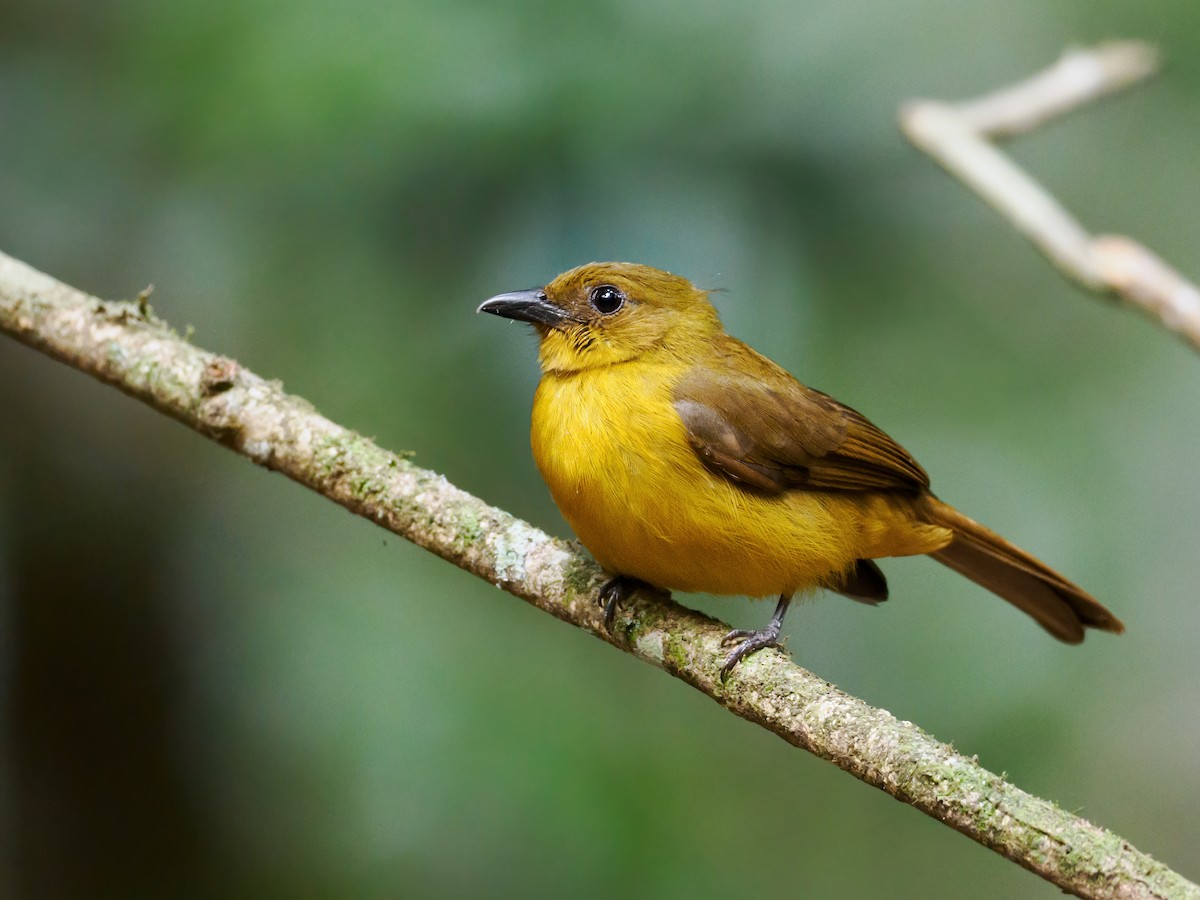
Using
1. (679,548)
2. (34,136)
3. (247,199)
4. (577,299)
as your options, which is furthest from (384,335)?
(679,548)

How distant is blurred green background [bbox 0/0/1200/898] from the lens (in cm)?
388

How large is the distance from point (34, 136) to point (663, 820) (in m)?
3.27

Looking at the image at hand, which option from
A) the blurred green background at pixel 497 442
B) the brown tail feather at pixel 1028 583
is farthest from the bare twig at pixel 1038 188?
the brown tail feather at pixel 1028 583

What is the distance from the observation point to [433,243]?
13.4ft

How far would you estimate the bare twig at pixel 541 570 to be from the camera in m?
2.04

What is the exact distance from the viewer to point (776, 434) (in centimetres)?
304

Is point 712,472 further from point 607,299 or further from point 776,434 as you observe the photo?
point 607,299

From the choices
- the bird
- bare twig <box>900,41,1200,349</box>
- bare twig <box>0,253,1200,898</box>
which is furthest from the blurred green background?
bare twig <box>0,253,1200,898</box>

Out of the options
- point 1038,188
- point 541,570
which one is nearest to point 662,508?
point 541,570

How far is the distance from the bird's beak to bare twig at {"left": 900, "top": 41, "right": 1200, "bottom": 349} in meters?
1.20

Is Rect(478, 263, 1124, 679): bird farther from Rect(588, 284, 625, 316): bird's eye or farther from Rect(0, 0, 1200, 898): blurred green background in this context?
Rect(0, 0, 1200, 898): blurred green background

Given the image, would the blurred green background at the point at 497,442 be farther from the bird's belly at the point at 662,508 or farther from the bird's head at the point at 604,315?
the bird's belly at the point at 662,508

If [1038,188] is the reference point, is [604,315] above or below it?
below

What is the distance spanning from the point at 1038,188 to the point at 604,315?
1.34 m
